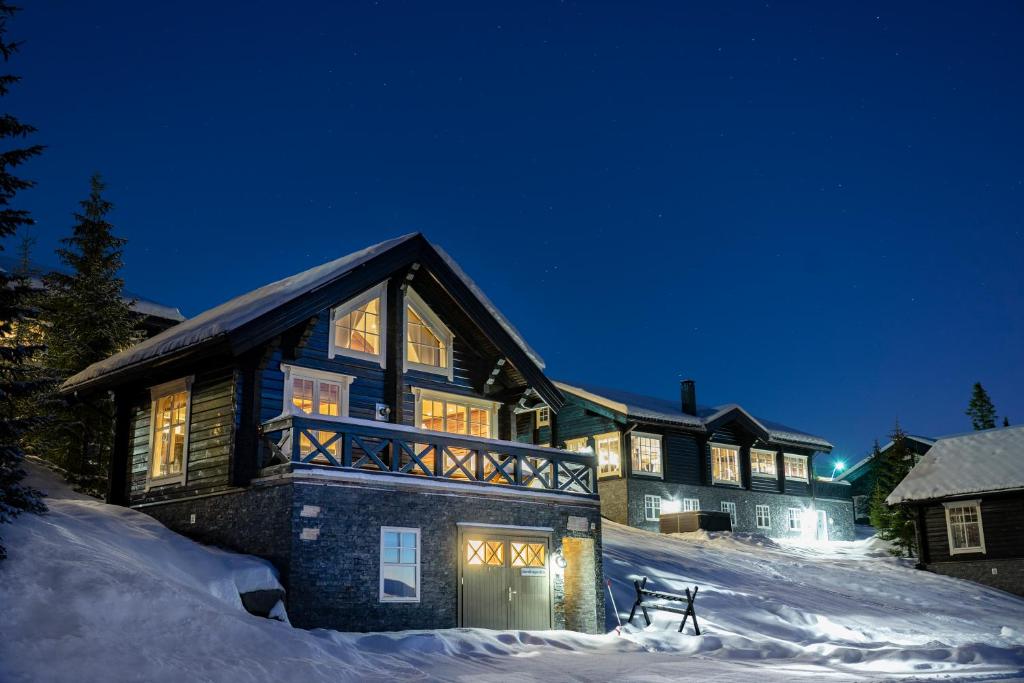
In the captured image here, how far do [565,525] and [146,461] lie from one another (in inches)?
380

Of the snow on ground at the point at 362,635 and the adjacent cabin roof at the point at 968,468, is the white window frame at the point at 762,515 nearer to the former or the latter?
the adjacent cabin roof at the point at 968,468

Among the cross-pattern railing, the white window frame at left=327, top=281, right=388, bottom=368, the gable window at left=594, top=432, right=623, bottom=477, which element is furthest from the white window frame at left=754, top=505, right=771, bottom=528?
the white window frame at left=327, top=281, right=388, bottom=368

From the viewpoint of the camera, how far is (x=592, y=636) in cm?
2070

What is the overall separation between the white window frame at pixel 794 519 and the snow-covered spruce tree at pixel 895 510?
4121 mm

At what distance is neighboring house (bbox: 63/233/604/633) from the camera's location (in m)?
17.9

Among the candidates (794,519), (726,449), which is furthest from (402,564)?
(794,519)

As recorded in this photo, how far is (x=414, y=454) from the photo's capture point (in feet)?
64.4

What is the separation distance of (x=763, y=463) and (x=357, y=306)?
29872 millimetres

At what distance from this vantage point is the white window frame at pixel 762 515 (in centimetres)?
4547

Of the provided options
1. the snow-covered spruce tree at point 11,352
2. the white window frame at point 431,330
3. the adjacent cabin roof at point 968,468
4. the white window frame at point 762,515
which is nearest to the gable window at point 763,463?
the white window frame at point 762,515

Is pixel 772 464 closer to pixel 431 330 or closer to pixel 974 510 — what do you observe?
pixel 974 510

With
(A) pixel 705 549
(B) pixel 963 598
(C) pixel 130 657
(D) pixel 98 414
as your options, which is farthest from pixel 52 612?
(B) pixel 963 598

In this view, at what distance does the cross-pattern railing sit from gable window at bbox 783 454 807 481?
2676 centimetres

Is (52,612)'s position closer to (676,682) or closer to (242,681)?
(242,681)
